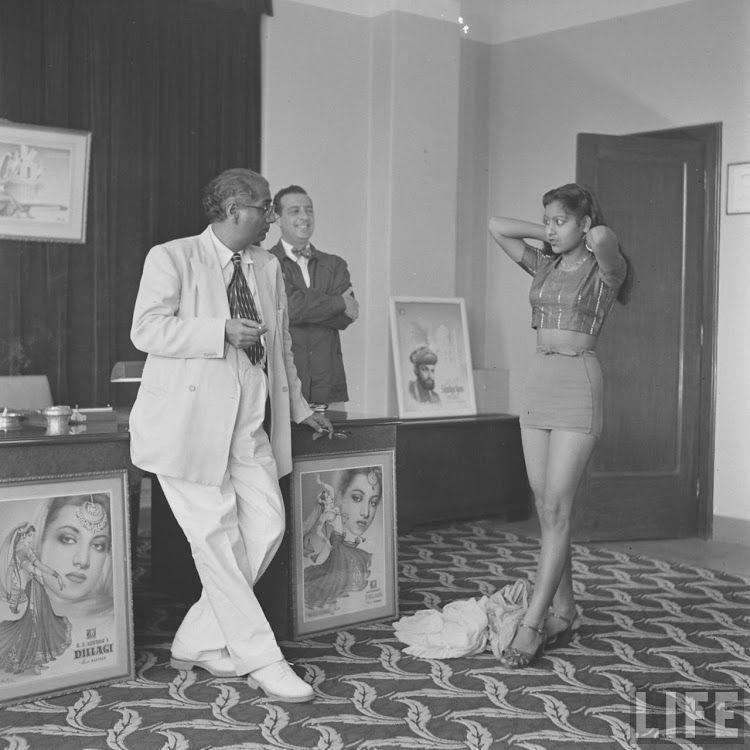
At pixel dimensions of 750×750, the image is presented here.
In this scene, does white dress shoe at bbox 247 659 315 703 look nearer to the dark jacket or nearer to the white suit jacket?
the white suit jacket

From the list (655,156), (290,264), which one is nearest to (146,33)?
(290,264)

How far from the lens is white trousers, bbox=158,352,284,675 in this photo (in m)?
3.57

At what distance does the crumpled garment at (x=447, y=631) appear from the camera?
406 cm

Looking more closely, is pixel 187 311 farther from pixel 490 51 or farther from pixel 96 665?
pixel 490 51

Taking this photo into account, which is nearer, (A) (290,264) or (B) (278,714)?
(B) (278,714)

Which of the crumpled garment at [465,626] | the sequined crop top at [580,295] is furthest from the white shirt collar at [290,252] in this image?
the crumpled garment at [465,626]

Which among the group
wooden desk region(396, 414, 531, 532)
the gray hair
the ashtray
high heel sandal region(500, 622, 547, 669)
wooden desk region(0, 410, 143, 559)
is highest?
the gray hair

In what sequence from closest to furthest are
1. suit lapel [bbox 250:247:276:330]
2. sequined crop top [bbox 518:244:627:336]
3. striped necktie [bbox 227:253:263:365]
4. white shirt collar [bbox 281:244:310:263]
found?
1. striped necktie [bbox 227:253:263:365]
2. suit lapel [bbox 250:247:276:330]
3. sequined crop top [bbox 518:244:627:336]
4. white shirt collar [bbox 281:244:310:263]

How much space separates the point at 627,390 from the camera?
21.9ft

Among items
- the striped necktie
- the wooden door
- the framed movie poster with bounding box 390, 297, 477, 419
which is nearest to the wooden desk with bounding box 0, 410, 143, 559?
the striped necktie

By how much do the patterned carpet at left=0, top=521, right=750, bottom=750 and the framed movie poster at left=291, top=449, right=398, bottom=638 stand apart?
10 cm

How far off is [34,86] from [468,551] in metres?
3.63

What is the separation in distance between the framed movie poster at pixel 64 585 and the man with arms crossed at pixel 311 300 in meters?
1.78

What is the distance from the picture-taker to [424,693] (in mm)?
3633
